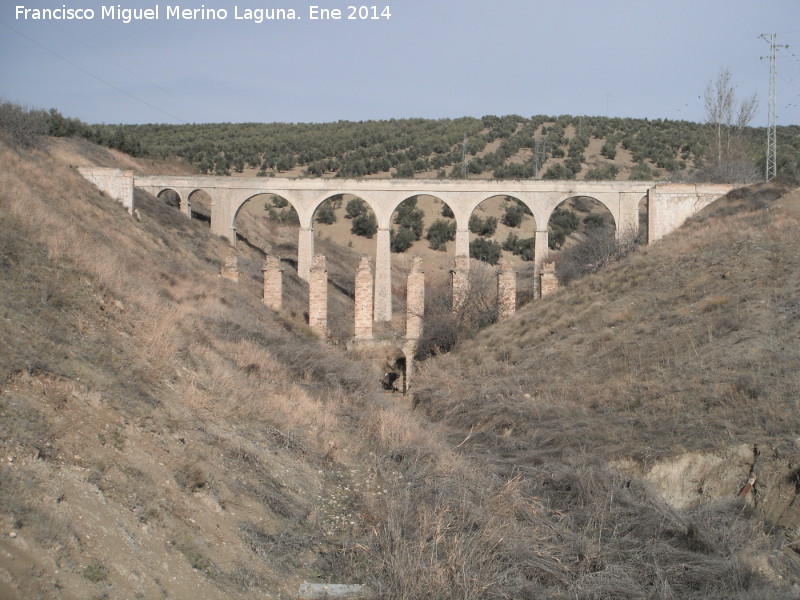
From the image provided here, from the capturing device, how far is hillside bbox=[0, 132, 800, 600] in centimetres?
654

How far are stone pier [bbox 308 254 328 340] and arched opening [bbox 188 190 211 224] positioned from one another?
16655 millimetres

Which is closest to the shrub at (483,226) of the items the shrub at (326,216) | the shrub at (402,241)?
the shrub at (402,241)

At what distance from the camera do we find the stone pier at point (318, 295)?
2370 centimetres

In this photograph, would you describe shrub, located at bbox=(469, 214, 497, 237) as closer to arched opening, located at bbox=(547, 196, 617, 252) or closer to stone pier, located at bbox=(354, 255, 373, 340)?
arched opening, located at bbox=(547, 196, 617, 252)

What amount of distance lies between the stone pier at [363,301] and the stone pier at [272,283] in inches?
91.8

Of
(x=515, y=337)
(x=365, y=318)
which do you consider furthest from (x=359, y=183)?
(x=515, y=337)

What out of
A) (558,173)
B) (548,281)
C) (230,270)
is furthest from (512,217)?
(230,270)

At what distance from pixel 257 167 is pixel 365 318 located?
155 feet

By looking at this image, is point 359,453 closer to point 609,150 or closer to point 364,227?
point 364,227

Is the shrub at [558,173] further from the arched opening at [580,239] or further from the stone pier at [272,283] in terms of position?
the stone pier at [272,283]

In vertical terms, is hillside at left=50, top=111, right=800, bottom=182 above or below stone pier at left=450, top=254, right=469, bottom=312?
above

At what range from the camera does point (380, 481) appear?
31.7 ft

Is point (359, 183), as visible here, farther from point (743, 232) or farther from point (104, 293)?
point (104, 293)

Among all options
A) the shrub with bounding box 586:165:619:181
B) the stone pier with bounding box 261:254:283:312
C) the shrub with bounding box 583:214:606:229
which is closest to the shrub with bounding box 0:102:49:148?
the stone pier with bounding box 261:254:283:312
